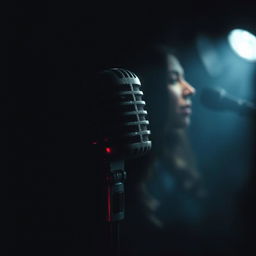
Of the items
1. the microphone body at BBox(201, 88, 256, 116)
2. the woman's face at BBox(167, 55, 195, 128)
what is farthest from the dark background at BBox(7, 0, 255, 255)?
the woman's face at BBox(167, 55, 195, 128)

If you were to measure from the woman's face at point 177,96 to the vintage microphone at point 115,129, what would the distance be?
1199mm

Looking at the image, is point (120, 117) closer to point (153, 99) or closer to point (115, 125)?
point (115, 125)

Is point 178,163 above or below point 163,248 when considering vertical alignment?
above

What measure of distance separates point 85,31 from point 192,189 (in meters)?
1.59

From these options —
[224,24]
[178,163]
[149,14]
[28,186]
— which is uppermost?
[149,14]

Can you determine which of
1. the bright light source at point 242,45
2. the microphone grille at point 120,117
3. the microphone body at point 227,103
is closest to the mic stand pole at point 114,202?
the microphone grille at point 120,117

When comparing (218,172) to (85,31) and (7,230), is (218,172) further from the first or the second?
(7,230)

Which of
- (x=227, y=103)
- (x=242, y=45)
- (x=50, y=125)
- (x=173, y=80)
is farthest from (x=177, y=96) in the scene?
(x=50, y=125)

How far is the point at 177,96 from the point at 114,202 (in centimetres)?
130

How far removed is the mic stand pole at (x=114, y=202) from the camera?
4.43ft

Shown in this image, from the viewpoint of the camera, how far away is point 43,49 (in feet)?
6.03

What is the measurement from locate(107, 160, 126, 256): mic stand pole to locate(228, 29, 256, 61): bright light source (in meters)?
1.54

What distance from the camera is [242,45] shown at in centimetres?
262

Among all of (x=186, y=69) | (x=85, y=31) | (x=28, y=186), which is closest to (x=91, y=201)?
(x=28, y=186)
